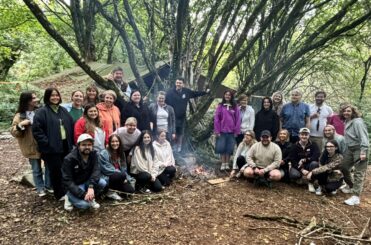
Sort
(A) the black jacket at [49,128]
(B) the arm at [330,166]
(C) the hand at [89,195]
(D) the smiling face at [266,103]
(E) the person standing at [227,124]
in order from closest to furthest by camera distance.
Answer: (C) the hand at [89,195] < (A) the black jacket at [49,128] < (B) the arm at [330,166] < (D) the smiling face at [266,103] < (E) the person standing at [227,124]

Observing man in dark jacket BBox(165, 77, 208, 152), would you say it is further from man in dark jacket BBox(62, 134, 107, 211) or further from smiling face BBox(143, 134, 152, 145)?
man in dark jacket BBox(62, 134, 107, 211)

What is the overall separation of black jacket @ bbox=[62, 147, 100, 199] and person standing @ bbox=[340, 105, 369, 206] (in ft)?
14.6

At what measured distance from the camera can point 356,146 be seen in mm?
5270

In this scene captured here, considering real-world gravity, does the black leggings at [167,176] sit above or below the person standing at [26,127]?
below

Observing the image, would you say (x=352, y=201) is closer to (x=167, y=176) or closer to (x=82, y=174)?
(x=167, y=176)

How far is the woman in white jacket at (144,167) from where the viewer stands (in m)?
5.25

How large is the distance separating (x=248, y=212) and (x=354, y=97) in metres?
11.6

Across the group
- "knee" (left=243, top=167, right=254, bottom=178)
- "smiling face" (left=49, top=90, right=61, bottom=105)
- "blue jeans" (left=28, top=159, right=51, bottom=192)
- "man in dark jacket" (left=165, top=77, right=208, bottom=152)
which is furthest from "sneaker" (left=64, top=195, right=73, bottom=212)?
"knee" (left=243, top=167, right=254, bottom=178)

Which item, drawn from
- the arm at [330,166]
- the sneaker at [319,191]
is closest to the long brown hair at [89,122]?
the arm at [330,166]

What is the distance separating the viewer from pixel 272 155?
19.1ft

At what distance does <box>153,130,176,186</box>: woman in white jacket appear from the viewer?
18.4 feet

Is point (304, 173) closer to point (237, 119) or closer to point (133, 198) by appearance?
point (237, 119)

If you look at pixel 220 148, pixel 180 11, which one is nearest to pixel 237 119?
pixel 220 148

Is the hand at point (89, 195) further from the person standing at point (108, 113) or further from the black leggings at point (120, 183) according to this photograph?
the person standing at point (108, 113)
